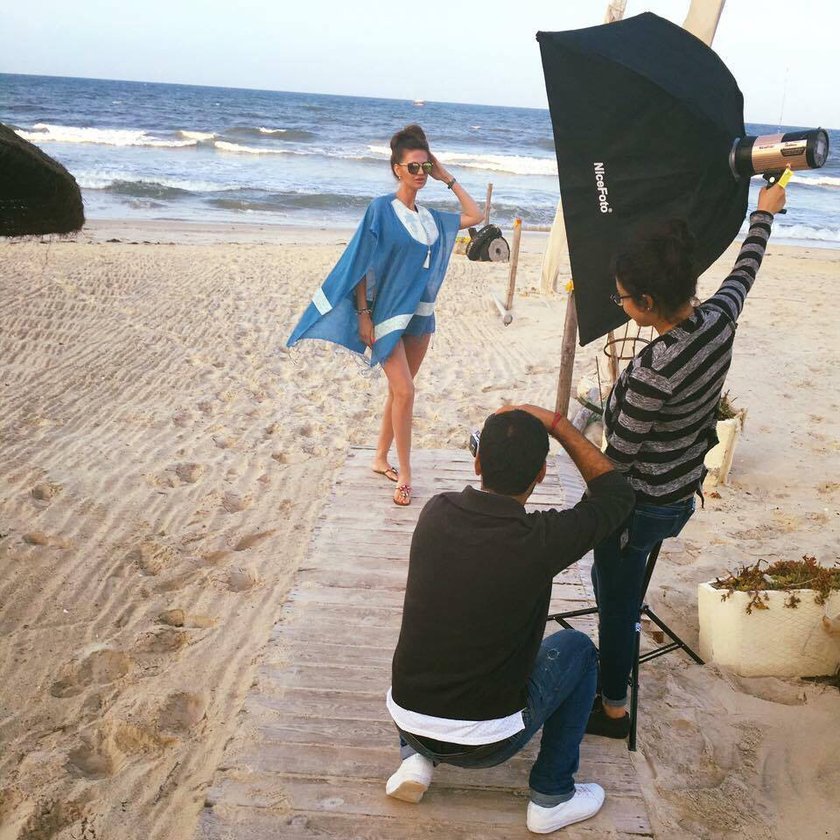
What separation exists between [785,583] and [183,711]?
243 centimetres

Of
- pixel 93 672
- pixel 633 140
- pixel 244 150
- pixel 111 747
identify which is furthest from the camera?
pixel 244 150

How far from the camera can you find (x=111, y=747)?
2.83m

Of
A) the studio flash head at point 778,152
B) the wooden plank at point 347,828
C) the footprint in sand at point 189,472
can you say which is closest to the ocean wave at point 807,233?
the footprint in sand at point 189,472

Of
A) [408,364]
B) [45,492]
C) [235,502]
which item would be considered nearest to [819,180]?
[408,364]

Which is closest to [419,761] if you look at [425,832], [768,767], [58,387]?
[425,832]

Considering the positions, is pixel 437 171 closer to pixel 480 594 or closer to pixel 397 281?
pixel 397 281

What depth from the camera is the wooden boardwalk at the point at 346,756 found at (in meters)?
2.25

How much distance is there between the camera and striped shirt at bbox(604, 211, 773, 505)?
221cm

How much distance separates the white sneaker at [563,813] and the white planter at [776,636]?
119 centimetres

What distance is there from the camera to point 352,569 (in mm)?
3709

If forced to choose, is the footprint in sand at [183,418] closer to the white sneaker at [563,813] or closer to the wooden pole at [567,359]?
the wooden pole at [567,359]

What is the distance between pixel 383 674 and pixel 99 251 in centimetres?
1048

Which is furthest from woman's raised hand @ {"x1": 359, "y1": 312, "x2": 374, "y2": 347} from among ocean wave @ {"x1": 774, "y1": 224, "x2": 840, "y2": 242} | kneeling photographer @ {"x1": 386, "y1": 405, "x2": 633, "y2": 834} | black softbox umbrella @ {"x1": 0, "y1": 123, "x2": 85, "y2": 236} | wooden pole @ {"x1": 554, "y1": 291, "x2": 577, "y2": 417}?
ocean wave @ {"x1": 774, "y1": 224, "x2": 840, "y2": 242}

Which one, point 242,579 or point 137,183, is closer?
point 242,579
